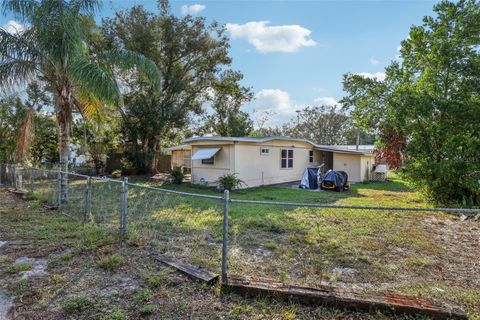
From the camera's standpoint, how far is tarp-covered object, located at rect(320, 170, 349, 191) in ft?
41.4

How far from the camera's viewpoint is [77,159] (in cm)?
2248

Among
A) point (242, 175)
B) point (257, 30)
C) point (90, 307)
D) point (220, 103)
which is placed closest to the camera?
point (90, 307)

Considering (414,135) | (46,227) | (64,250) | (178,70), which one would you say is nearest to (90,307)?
(64,250)

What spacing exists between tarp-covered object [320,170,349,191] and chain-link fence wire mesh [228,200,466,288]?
5.09m

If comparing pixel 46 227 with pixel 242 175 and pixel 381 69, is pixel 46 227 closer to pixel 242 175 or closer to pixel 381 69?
pixel 242 175

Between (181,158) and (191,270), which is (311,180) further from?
(181,158)

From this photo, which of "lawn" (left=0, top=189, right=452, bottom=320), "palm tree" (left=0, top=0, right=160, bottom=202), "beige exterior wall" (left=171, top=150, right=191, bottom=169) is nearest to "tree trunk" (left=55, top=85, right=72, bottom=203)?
"palm tree" (left=0, top=0, right=160, bottom=202)

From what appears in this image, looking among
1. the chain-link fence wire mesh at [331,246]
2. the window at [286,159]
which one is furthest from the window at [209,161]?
the chain-link fence wire mesh at [331,246]

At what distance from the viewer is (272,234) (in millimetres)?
5523

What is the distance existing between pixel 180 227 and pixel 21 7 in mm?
6616

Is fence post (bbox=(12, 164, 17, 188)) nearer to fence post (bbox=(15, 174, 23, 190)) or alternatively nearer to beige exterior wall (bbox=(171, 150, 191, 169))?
fence post (bbox=(15, 174, 23, 190))

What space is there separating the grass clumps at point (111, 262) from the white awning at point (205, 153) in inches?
357

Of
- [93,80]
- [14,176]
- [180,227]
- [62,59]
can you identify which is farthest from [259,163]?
[14,176]

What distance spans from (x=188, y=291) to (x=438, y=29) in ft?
32.1
